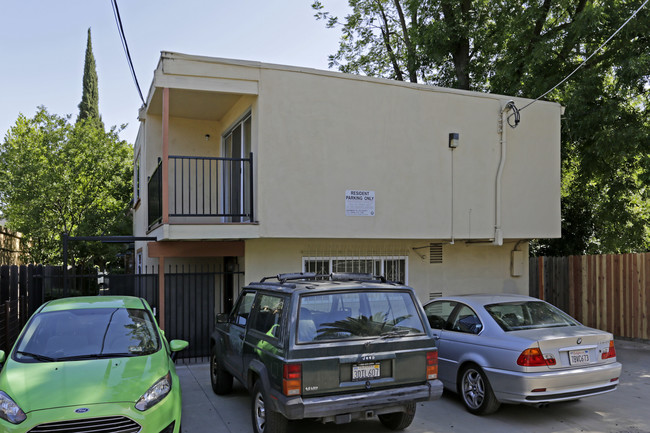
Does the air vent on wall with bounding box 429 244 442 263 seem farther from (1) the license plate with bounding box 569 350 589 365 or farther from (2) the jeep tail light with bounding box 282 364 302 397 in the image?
(2) the jeep tail light with bounding box 282 364 302 397

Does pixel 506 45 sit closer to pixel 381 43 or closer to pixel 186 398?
pixel 381 43

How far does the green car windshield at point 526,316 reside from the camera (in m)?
6.96

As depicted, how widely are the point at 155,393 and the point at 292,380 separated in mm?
1288

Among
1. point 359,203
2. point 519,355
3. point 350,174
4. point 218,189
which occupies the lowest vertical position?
point 519,355

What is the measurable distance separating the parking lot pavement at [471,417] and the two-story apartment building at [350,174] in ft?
9.74

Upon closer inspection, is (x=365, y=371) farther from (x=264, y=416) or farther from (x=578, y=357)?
(x=578, y=357)

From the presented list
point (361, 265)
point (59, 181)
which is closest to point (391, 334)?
point (361, 265)

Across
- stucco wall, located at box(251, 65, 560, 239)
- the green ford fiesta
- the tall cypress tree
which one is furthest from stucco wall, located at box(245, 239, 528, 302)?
the tall cypress tree

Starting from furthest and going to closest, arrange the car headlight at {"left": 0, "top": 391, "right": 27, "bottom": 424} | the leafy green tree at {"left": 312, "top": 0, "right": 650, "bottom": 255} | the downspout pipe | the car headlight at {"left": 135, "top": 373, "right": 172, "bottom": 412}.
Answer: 1. the leafy green tree at {"left": 312, "top": 0, "right": 650, "bottom": 255}
2. the downspout pipe
3. the car headlight at {"left": 135, "top": 373, "right": 172, "bottom": 412}
4. the car headlight at {"left": 0, "top": 391, "right": 27, "bottom": 424}

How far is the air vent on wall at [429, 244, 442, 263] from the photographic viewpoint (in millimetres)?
11500

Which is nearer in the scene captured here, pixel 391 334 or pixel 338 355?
pixel 338 355

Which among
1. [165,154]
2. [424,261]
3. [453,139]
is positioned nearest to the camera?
[165,154]

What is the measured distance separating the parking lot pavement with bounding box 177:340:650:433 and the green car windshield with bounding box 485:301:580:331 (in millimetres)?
1091

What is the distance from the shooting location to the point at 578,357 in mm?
6289
